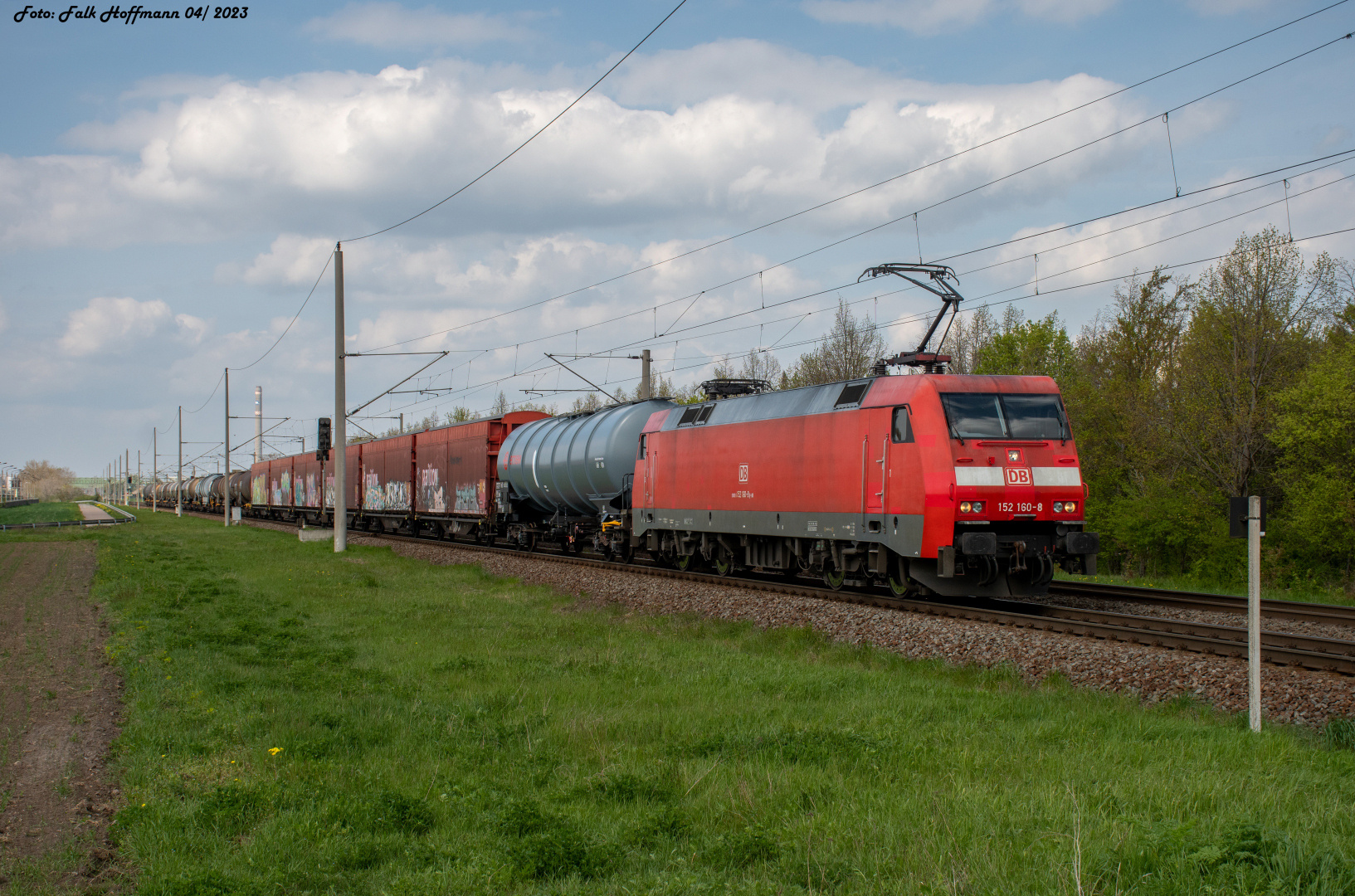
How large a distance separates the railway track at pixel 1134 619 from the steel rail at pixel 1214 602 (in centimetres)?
1

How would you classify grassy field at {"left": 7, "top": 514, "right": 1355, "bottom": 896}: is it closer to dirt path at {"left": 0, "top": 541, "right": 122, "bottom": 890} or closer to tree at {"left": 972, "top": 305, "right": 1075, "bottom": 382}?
dirt path at {"left": 0, "top": 541, "right": 122, "bottom": 890}

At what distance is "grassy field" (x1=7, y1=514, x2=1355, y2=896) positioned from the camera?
4.67 meters

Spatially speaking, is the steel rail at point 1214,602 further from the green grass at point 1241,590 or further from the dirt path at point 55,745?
the dirt path at point 55,745

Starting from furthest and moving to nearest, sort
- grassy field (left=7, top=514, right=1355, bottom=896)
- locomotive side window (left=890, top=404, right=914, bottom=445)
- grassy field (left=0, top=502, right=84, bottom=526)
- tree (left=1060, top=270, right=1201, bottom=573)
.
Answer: grassy field (left=0, top=502, right=84, bottom=526) → tree (left=1060, top=270, right=1201, bottom=573) → locomotive side window (left=890, top=404, right=914, bottom=445) → grassy field (left=7, top=514, right=1355, bottom=896)

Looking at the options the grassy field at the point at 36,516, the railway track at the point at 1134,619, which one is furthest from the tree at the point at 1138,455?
the grassy field at the point at 36,516

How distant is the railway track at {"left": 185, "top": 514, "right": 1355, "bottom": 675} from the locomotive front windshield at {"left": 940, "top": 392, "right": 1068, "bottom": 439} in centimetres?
263

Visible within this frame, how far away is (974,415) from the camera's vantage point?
1436 cm

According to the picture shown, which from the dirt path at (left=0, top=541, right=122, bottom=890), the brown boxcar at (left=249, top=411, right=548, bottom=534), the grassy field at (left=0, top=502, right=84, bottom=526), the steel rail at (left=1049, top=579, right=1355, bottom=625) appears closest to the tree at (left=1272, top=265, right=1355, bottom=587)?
the steel rail at (left=1049, top=579, right=1355, bottom=625)

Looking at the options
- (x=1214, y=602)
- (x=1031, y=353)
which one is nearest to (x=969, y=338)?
(x=1031, y=353)

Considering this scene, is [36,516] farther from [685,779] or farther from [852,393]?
[685,779]

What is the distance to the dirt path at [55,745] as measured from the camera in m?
5.16

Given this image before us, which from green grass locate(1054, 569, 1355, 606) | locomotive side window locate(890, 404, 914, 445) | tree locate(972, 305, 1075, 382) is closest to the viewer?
locomotive side window locate(890, 404, 914, 445)

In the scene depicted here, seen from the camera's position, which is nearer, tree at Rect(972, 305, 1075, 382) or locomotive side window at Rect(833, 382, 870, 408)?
locomotive side window at Rect(833, 382, 870, 408)

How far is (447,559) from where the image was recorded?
85.7 feet
